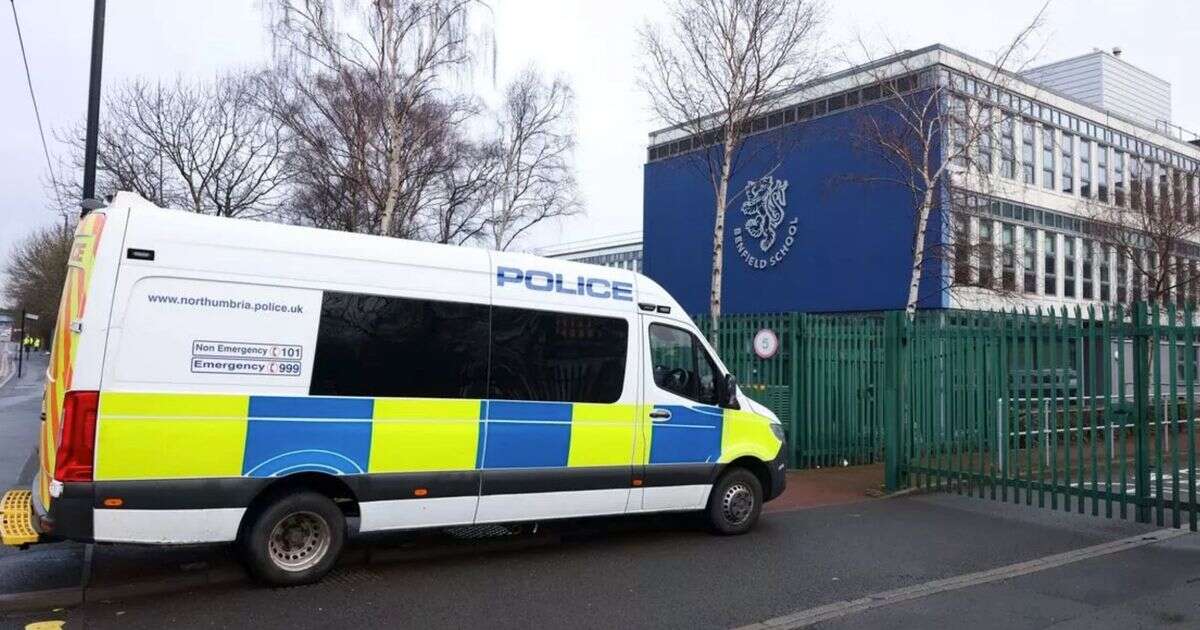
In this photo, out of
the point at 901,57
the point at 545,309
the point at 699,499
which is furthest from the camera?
the point at 901,57

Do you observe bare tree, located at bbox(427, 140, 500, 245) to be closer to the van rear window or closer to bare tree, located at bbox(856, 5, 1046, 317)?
bare tree, located at bbox(856, 5, 1046, 317)

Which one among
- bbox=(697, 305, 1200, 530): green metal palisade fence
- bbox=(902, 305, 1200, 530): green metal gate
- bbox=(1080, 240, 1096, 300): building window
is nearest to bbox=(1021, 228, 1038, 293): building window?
bbox=(1080, 240, 1096, 300): building window

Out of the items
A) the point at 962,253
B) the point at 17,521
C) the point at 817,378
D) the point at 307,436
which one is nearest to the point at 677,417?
the point at 307,436

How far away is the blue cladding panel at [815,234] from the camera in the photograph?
Answer: 2650 cm

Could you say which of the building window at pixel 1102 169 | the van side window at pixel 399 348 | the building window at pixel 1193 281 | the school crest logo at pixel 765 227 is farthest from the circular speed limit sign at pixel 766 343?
the building window at pixel 1102 169

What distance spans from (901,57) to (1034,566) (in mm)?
12707

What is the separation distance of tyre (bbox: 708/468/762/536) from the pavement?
0.14 meters

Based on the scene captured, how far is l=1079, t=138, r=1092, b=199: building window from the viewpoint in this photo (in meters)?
30.5

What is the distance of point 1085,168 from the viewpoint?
3081 cm

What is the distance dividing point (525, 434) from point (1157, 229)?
22.5 metres

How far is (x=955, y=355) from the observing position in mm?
9945

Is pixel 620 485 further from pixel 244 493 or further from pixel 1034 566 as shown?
pixel 1034 566

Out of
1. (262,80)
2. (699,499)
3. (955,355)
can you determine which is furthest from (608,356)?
(262,80)

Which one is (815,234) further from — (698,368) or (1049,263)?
(698,368)
